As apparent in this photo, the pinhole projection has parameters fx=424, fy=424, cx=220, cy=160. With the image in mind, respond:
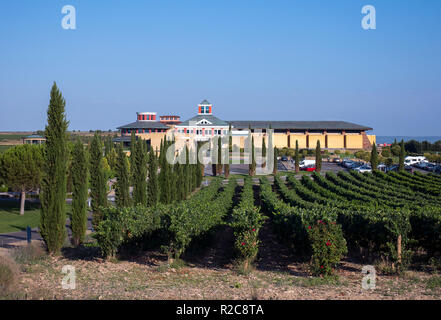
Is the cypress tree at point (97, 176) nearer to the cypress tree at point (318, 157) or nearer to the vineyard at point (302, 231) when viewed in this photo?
the vineyard at point (302, 231)

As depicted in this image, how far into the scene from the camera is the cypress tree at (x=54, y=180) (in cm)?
1322

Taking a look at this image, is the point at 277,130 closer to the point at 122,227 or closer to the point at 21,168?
the point at 21,168

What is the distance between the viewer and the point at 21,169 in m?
29.5

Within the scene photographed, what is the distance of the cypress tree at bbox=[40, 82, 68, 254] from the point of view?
13.2m

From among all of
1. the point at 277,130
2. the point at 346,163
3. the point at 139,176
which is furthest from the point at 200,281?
the point at 277,130

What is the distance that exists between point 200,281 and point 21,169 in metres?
24.4

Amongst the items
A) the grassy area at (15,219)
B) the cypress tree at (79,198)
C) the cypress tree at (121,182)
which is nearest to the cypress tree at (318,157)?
the grassy area at (15,219)

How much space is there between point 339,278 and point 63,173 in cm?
894

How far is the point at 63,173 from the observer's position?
44.4ft

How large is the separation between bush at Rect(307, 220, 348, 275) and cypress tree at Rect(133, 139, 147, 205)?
39.4 feet

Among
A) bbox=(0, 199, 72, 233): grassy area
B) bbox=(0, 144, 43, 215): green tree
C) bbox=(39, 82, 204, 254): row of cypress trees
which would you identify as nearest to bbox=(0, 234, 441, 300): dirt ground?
bbox=(39, 82, 204, 254): row of cypress trees
